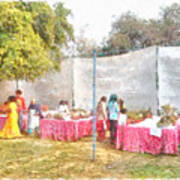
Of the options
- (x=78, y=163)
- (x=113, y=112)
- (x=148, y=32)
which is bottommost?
(x=78, y=163)

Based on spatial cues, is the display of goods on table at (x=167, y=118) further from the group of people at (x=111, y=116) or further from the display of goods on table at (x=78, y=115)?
the display of goods on table at (x=78, y=115)

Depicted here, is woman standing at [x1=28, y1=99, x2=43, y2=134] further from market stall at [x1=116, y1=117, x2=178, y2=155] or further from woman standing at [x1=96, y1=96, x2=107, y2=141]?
market stall at [x1=116, y1=117, x2=178, y2=155]

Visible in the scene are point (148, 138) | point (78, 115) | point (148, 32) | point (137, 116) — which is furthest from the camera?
point (148, 32)

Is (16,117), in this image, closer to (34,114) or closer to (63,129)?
(34,114)

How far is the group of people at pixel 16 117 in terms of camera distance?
8.80m

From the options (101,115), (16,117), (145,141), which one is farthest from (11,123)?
(145,141)

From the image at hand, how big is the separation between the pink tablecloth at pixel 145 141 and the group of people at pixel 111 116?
331 mm

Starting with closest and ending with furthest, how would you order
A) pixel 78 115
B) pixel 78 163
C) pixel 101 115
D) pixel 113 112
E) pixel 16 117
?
pixel 78 163 < pixel 113 112 < pixel 101 115 < pixel 78 115 < pixel 16 117

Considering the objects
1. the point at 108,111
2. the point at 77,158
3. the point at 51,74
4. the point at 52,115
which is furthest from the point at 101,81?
the point at 77,158

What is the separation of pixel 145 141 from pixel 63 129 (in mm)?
2789

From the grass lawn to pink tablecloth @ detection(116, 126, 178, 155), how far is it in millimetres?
186

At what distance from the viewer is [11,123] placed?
884 cm

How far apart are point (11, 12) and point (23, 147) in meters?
4.79

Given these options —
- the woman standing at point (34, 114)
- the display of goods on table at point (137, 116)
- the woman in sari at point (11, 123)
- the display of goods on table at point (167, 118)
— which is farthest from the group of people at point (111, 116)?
the woman in sari at point (11, 123)
